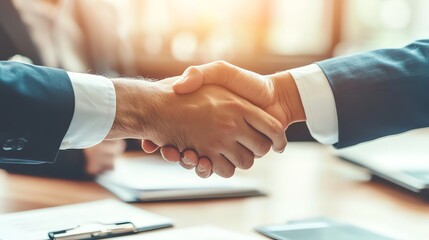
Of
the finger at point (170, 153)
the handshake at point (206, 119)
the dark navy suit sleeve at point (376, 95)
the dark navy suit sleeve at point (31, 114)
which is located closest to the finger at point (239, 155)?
the handshake at point (206, 119)

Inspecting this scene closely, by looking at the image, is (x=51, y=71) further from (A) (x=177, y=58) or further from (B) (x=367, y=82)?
(A) (x=177, y=58)

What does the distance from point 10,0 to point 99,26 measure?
1.46ft

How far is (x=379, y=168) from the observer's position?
1.70 m

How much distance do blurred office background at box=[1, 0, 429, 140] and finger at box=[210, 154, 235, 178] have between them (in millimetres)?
963

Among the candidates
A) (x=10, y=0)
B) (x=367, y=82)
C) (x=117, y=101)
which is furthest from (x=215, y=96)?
(x=10, y=0)

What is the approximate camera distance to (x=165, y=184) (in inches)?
60.0

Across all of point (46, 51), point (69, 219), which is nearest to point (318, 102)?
point (69, 219)

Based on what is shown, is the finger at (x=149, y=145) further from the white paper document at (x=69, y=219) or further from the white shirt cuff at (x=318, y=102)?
the white shirt cuff at (x=318, y=102)

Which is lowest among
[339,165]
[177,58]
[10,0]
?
[339,165]

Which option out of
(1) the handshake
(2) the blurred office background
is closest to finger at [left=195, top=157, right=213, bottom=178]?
(1) the handshake

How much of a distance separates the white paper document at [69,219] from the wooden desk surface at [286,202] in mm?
54

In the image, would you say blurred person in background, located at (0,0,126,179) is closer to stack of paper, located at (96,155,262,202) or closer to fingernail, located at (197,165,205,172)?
stack of paper, located at (96,155,262,202)

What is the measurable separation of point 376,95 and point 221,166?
0.39 meters

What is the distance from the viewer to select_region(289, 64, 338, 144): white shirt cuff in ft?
5.33
